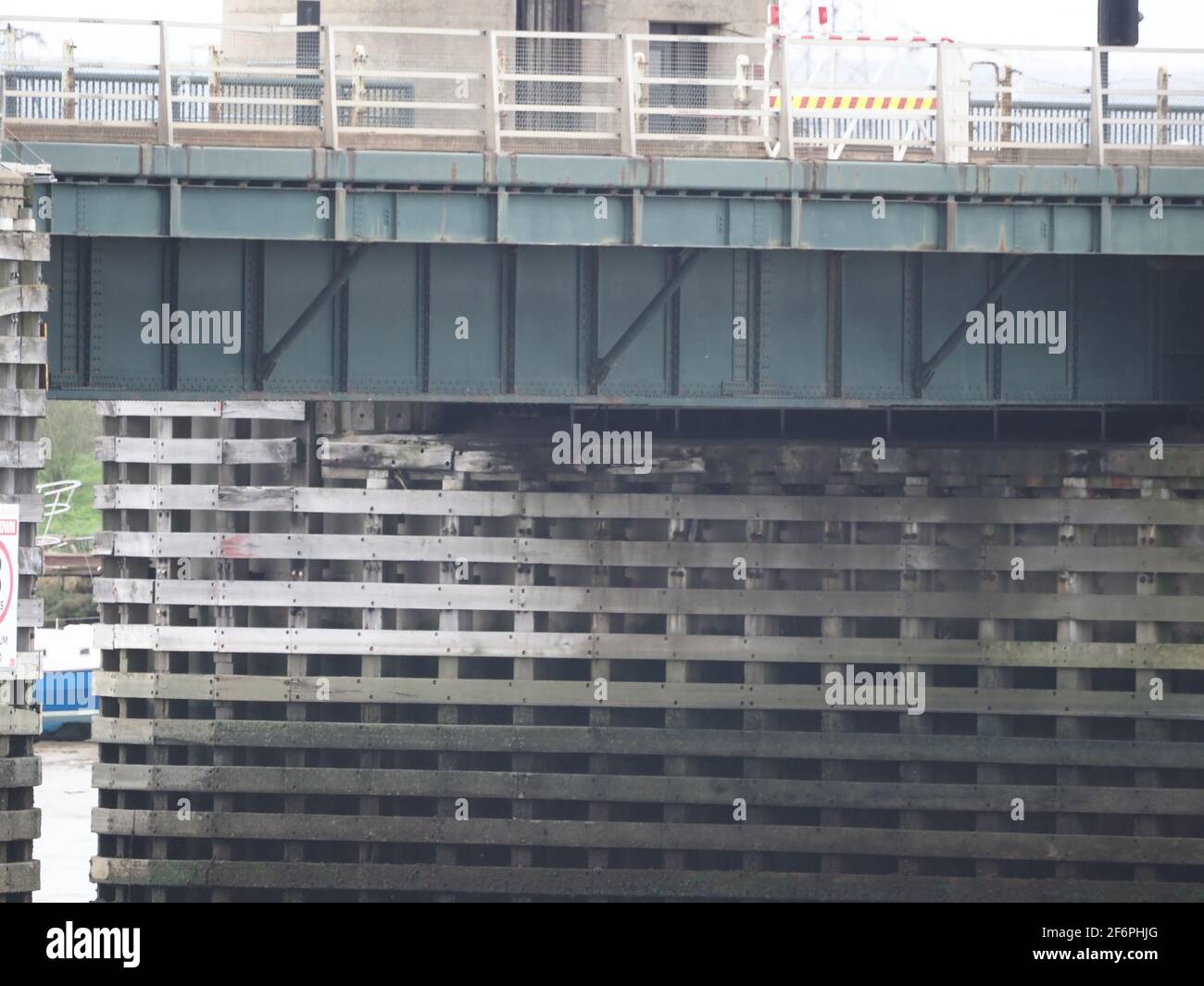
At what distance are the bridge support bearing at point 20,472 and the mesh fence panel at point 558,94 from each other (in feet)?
20.0

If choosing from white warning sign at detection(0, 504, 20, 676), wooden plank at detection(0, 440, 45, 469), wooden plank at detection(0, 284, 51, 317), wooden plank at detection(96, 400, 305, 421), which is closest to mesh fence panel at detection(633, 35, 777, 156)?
wooden plank at detection(96, 400, 305, 421)

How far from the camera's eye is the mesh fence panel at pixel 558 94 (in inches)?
1171

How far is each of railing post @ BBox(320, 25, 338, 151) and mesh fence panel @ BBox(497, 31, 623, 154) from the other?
209cm

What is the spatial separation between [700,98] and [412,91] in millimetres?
7552

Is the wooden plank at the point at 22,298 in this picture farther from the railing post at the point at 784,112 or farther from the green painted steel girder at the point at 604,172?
the railing post at the point at 784,112

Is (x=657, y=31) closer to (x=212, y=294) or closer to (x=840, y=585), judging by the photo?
(x=840, y=585)

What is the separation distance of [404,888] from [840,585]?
847cm

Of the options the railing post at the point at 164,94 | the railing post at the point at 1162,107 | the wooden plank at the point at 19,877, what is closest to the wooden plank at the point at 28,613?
the wooden plank at the point at 19,877

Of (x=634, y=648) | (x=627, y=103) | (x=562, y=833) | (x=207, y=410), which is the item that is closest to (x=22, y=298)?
(x=627, y=103)

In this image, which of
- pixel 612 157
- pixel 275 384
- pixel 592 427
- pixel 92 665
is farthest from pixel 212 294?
pixel 92 665


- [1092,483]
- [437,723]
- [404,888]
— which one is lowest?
[404,888]

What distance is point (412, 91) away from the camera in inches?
1442

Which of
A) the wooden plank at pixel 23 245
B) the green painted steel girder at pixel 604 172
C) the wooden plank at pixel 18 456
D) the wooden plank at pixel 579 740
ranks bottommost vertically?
the wooden plank at pixel 579 740

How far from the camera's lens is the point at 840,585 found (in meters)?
37.8
